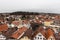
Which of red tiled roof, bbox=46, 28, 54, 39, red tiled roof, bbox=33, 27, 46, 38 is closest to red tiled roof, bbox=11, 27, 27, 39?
red tiled roof, bbox=33, 27, 46, 38

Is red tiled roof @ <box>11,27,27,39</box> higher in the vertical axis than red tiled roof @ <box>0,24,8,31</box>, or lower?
lower

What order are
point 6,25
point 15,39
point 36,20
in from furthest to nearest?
point 36,20 < point 6,25 < point 15,39

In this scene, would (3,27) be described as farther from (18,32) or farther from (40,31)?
(40,31)

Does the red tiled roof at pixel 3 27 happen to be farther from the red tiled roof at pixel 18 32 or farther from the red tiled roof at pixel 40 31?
the red tiled roof at pixel 40 31

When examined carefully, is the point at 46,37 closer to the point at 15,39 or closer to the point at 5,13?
the point at 15,39

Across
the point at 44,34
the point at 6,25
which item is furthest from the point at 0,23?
the point at 44,34

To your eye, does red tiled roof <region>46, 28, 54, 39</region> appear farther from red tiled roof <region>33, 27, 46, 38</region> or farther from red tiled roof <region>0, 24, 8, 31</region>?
red tiled roof <region>0, 24, 8, 31</region>

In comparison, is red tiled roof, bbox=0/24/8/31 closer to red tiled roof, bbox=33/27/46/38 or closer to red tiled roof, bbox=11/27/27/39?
red tiled roof, bbox=11/27/27/39

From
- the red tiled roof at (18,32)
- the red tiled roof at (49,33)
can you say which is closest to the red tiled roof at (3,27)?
the red tiled roof at (18,32)

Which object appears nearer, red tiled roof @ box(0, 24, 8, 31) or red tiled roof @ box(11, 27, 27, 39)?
red tiled roof @ box(11, 27, 27, 39)

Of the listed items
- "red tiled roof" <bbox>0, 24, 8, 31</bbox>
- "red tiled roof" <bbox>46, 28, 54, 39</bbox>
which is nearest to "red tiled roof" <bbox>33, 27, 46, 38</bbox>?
"red tiled roof" <bbox>46, 28, 54, 39</bbox>

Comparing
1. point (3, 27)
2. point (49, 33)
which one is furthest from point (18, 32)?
point (49, 33)
